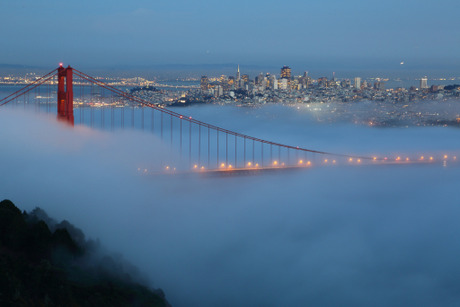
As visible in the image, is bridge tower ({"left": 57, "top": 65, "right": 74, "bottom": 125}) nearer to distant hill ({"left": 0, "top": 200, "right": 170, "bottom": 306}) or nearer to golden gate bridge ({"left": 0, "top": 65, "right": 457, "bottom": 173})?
golden gate bridge ({"left": 0, "top": 65, "right": 457, "bottom": 173})

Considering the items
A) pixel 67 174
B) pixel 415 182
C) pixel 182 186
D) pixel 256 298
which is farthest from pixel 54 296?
pixel 415 182

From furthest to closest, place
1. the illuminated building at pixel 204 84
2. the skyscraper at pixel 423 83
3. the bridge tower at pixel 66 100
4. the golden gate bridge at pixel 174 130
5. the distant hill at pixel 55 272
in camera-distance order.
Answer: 1. the skyscraper at pixel 423 83
2. the illuminated building at pixel 204 84
3. the golden gate bridge at pixel 174 130
4. the bridge tower at pixel 66 100
5. the distant hill at pixel 55 272

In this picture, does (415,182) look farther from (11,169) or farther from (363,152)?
(11,169)

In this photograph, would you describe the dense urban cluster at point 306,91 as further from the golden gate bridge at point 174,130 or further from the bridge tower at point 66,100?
the bridge tower at point 66,100

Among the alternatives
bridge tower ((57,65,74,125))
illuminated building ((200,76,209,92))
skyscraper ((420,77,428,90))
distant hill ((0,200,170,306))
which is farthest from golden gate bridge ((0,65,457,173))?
skyscraper ((420,77,428,90))

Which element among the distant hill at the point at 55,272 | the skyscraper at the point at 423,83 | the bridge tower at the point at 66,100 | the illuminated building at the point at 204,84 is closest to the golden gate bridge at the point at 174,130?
the bridge tower at the point at 66,100
